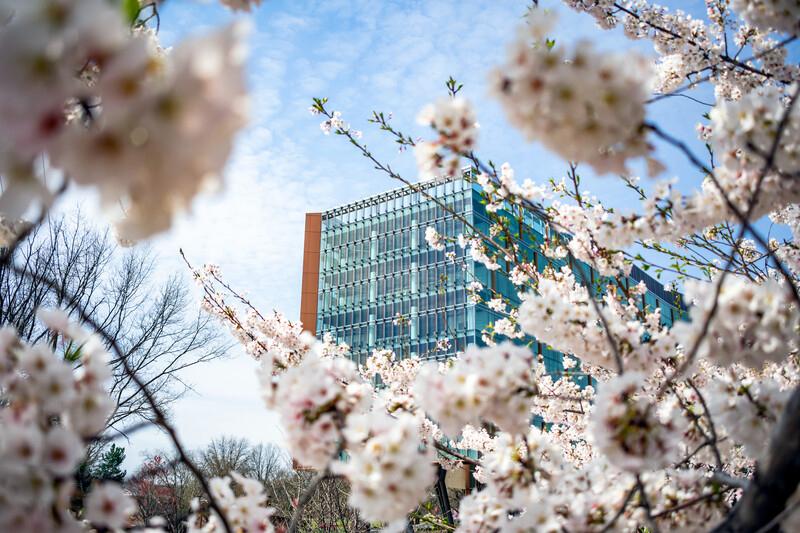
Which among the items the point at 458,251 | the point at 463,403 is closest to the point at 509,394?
the point at 463,403

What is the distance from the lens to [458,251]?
125 feet

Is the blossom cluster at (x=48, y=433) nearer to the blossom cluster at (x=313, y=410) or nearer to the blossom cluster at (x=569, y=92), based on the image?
the blossom cluster at (x=313, y=410)

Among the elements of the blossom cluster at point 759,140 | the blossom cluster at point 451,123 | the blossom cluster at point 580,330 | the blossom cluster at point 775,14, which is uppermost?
the blossom cluster at point 775,14

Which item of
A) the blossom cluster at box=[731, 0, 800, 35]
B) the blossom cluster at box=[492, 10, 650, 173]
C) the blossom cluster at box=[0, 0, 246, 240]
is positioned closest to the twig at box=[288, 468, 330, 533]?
the blossom cluster at box=[0, 0, 246, 240]

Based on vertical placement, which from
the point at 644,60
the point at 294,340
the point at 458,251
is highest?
the point at 458,251

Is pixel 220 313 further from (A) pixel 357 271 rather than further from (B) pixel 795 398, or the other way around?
(A) pixel 357 271

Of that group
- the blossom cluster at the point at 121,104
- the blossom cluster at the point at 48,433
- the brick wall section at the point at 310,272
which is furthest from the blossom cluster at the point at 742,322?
the brick wall section at the point at 310,272

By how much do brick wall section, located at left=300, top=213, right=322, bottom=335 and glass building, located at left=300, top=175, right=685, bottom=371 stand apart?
0.09m

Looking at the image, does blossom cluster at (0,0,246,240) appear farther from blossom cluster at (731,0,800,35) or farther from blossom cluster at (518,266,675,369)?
blossom cluster at (731,0,800,35)

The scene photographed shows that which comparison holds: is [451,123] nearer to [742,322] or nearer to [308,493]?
[742,322]

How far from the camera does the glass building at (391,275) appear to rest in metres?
36.6

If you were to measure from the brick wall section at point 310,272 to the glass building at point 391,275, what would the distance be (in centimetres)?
9

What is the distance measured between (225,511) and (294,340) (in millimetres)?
4651

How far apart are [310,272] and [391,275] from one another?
8241mm
